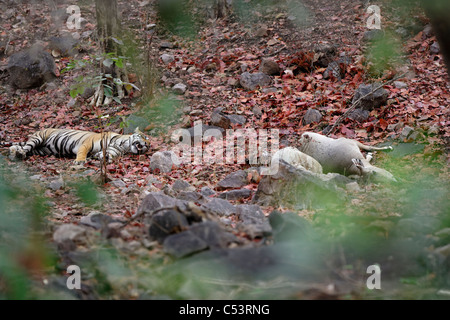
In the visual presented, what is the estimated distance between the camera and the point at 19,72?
11.8 meters

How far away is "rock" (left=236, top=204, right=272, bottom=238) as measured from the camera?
126 inches

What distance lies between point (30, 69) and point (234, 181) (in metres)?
8.08

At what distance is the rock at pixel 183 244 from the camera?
111 inches

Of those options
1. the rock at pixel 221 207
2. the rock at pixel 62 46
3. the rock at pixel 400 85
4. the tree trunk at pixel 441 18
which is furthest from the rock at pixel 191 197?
the rock at pixel 62 46

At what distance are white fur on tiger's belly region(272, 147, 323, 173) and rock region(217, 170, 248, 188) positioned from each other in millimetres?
564

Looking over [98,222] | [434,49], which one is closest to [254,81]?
[434,49]

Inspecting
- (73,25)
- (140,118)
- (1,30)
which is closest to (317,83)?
(140,118)

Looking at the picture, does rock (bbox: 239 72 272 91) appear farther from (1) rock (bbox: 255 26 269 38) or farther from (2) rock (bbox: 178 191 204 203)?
(2) rock (bbox: 178 191 204 203)

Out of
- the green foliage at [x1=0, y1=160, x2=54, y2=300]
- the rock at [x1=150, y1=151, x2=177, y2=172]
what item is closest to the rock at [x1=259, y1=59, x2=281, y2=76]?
the rock at [x1=150, y1=151, x2=177, y2=172]

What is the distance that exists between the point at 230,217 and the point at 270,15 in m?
9.69

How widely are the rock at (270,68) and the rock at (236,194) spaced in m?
5.07

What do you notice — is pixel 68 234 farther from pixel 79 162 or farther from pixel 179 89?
pixel 179 89

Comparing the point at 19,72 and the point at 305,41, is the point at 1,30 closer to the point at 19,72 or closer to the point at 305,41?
the point at 19,72

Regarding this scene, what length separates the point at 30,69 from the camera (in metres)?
11.8
